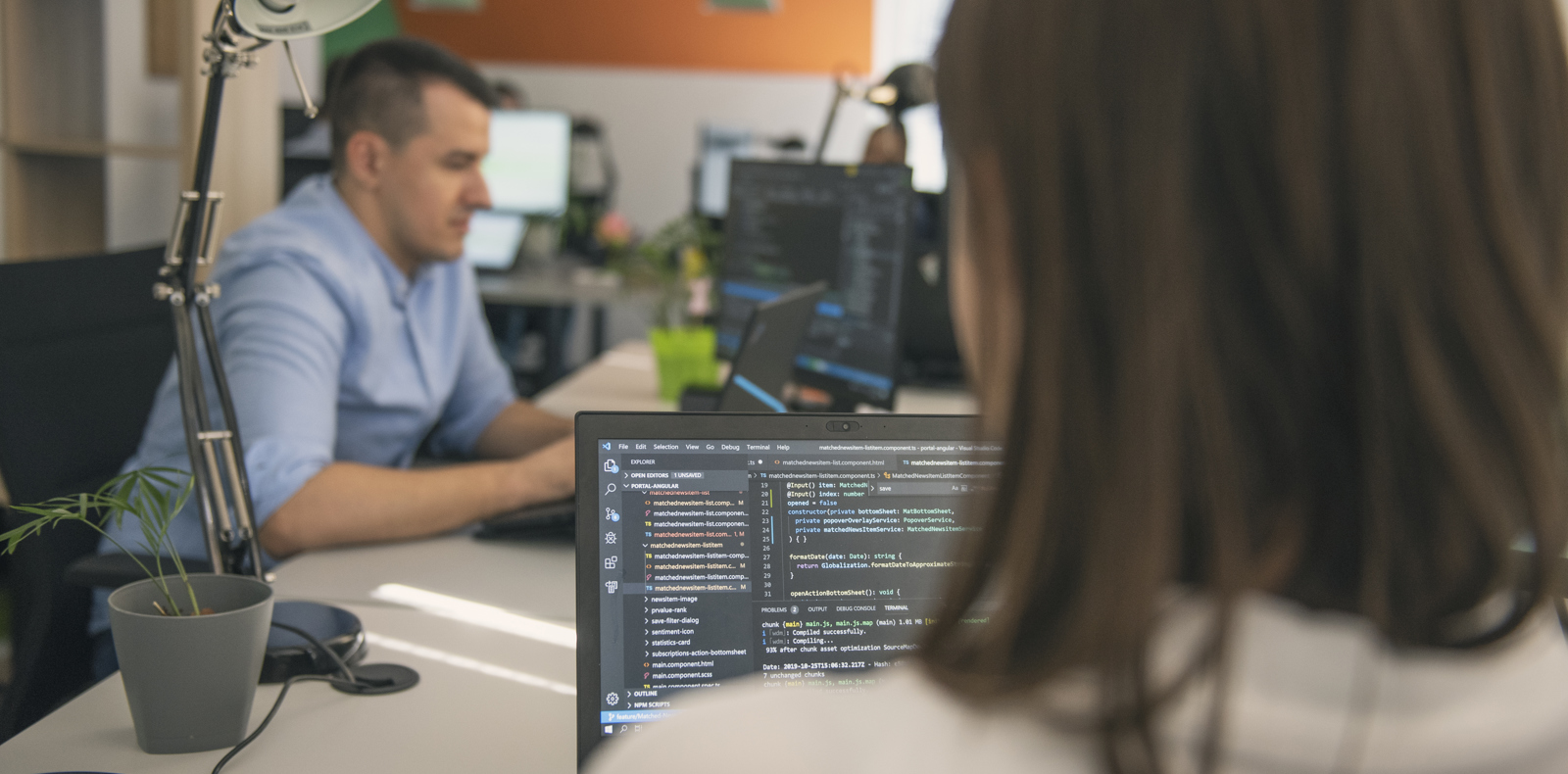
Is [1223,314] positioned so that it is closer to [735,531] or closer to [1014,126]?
[1014,126]

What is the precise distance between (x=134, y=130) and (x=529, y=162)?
1.67 meters

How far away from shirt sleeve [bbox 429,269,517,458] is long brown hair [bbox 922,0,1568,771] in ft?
6.18

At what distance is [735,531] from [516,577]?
1.77 ft

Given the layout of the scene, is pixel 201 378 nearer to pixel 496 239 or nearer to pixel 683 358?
pixel 683 358

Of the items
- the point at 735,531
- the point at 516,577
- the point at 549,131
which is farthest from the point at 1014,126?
the point at 549,131

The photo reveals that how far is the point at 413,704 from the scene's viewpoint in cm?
96

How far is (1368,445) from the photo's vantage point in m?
0.36

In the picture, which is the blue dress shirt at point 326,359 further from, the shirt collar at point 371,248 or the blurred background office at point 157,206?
the blurred background office at point 157,206

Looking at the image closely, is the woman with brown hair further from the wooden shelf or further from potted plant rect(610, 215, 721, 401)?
the wooden shelf

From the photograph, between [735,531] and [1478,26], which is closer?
[1478,26]

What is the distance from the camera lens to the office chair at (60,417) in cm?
143

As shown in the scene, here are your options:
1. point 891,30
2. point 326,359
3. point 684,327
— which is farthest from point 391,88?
point 891,30

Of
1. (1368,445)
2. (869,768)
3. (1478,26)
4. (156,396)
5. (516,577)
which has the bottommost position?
(516,577)

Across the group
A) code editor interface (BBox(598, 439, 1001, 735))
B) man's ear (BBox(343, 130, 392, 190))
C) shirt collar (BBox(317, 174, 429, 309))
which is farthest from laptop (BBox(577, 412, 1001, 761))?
man's ear (BBox(343, 130, 392, 190))
